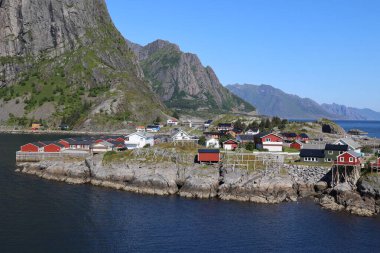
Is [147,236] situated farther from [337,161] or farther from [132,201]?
[337,161]

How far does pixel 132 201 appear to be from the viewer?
72562 millimetres

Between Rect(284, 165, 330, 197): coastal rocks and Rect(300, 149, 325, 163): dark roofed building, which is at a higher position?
Rect(300, 149, 325, 163): dark roofed building

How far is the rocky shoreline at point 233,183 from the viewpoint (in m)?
72.8

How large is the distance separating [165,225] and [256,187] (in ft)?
74.3

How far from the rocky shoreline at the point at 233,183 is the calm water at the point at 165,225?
3.31 m

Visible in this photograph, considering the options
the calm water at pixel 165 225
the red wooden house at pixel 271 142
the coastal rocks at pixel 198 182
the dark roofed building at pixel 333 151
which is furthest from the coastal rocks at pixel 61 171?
the dark roofed building at pixel 333 151

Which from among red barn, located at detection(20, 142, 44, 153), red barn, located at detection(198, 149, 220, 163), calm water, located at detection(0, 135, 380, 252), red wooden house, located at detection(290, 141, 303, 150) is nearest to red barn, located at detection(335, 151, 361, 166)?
calm water, located at detection(0, 135, 380, 252)

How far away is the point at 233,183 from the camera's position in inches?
3059

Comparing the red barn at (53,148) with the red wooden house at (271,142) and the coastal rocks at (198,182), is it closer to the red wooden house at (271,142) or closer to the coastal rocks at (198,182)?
the coastal rocks at (198,182)

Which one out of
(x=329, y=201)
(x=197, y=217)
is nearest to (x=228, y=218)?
(x=197, y=217)

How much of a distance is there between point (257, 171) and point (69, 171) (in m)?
38.7

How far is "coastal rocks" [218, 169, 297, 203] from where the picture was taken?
246 ft

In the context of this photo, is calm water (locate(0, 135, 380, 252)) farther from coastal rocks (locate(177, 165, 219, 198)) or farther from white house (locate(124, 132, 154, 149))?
white house (locate(124, 132, 154, 149))

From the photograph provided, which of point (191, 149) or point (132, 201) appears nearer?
point (132, 201)
